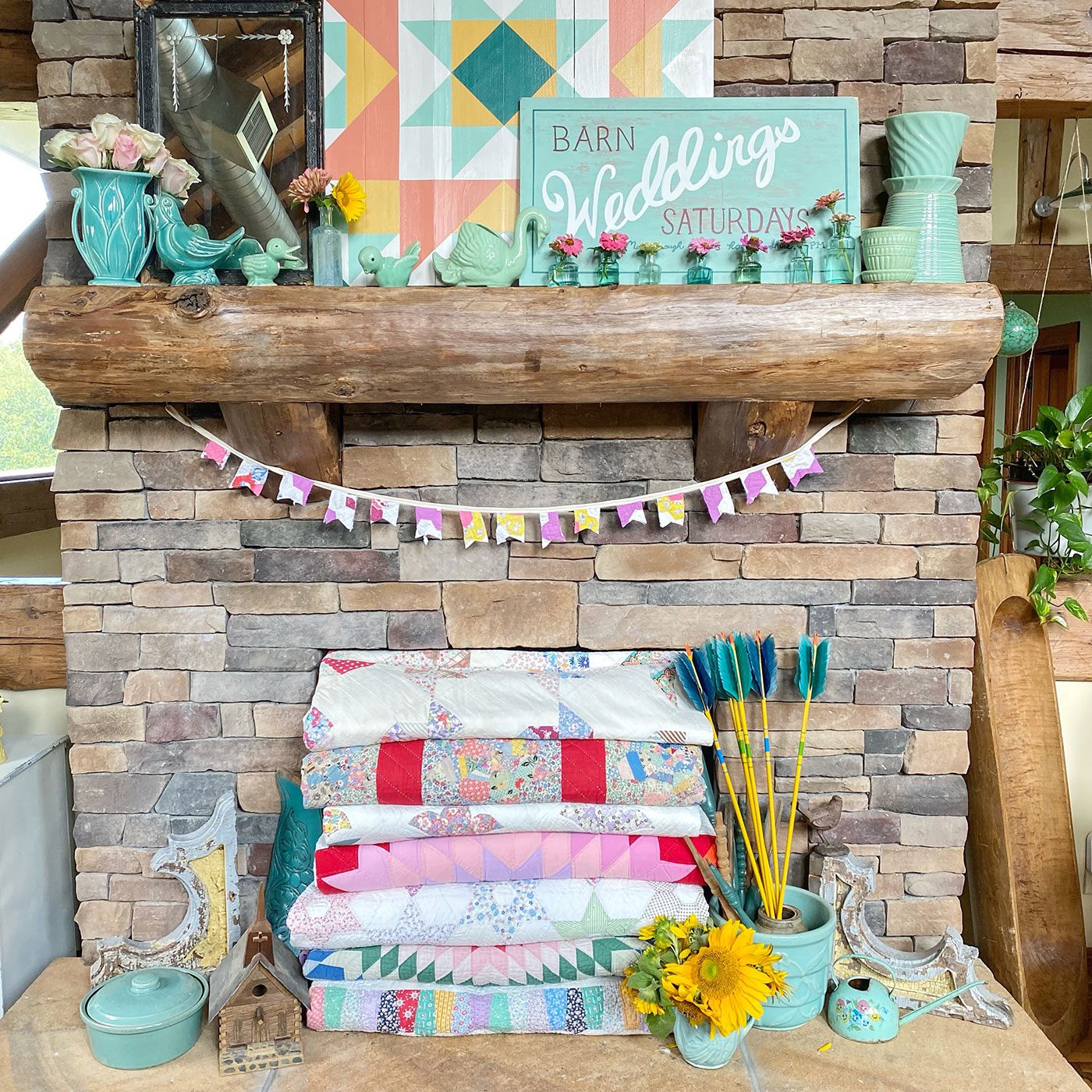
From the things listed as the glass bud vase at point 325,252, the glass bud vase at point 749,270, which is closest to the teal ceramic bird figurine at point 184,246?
the glass bud vase at point 325,252

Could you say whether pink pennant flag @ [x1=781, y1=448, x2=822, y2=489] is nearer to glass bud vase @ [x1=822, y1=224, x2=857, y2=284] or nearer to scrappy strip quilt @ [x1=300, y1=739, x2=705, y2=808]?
glass bud vase @ [x1=822, y1=224, x2=857, y2=284]

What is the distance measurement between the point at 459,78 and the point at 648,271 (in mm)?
518

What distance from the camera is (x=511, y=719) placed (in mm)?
1790

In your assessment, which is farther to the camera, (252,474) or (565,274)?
(252,474)

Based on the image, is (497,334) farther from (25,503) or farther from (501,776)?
(25,503)

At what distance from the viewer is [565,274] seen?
176 centimetres

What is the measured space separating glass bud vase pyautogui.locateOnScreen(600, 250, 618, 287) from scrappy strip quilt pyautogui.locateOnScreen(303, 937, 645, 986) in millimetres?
1224

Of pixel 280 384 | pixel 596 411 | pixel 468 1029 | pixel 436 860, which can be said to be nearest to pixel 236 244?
pixel 280 384

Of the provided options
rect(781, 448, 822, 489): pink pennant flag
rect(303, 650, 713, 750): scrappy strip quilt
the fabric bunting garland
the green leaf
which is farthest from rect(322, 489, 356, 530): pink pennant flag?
the green leaf

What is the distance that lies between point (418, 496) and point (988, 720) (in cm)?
132

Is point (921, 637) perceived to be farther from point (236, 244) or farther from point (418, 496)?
point (236, 244)

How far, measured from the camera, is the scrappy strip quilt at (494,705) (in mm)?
1787

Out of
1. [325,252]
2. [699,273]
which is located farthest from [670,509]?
[325,252]

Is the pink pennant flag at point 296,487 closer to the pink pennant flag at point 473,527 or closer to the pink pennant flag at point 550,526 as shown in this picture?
the pink pennant flag at point 473,527
